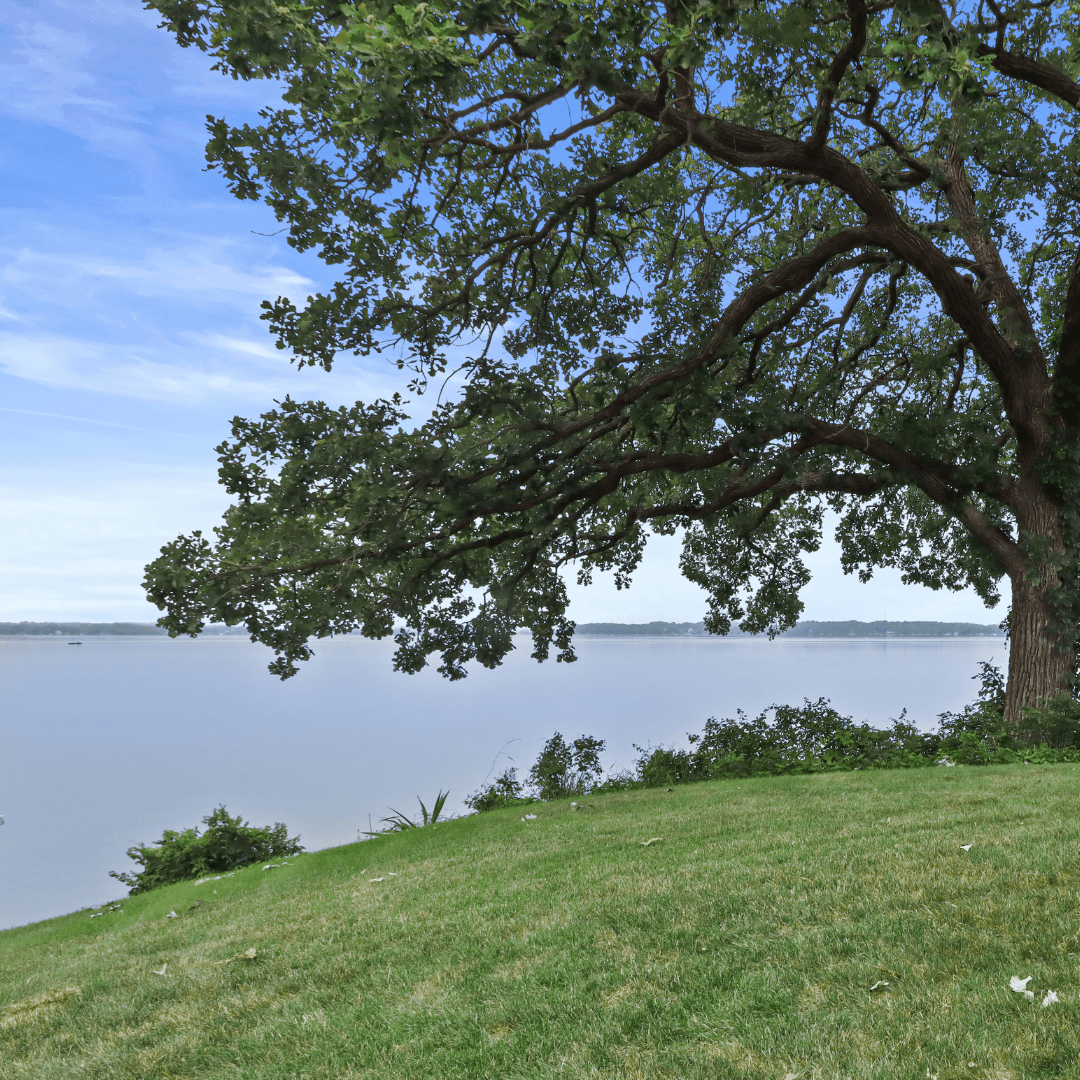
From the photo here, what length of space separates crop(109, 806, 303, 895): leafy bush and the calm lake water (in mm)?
4335

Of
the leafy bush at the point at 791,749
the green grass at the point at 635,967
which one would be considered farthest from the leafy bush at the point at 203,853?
the leafy bush at the point at 791,749

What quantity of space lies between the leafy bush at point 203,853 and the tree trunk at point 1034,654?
12.9 metres

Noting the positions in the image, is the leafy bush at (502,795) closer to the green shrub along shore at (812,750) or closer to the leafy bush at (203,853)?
the green shrub along shore at (812,750)

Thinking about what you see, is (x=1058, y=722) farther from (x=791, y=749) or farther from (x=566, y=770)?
(x=566, y=770)

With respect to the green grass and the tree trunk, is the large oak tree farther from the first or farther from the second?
the green grass

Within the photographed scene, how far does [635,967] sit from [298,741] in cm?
3341

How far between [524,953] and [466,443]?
703 centimetres

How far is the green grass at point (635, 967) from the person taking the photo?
3.77 meters

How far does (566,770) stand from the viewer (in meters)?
16.0

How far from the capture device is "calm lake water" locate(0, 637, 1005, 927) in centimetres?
2080

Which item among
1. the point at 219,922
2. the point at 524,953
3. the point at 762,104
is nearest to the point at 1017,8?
the point at 762,104

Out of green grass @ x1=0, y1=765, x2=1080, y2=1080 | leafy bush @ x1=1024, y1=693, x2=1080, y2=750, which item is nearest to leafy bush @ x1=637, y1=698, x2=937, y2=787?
leafy bush @ x1=1024, y1=693, x2=1080, y2=750

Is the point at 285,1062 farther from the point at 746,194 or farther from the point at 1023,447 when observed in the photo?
the point at 1023,447

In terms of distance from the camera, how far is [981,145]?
549 inches
